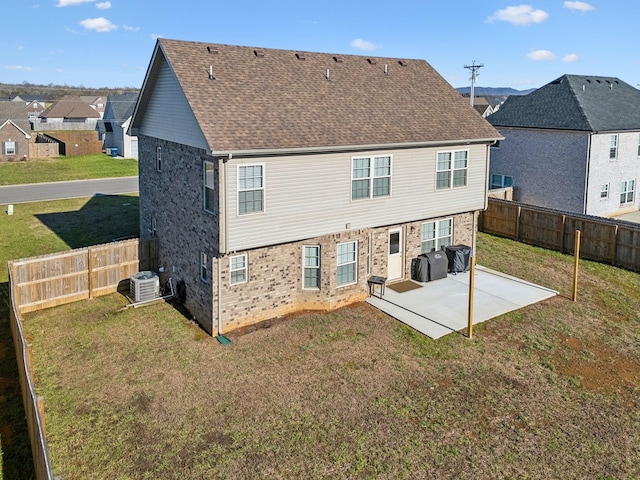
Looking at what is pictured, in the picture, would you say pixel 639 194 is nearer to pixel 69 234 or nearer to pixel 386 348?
pixel 386 348

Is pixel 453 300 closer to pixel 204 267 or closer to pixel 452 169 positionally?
pixel 452 169

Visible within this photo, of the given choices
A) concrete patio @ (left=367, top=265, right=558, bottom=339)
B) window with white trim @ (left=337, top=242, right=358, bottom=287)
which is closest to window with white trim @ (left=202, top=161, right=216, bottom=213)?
window with white trim @ (left=337, top=242, right=358, bottom=287)

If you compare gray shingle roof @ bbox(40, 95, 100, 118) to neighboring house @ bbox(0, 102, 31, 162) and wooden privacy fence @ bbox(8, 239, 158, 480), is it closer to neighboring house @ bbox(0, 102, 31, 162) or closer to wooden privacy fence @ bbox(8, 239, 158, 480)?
neighboring house @ bbox(0, 102, 31, 162)

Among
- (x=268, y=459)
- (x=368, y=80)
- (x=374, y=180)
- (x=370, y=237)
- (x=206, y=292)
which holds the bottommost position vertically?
(x=268, y=459)

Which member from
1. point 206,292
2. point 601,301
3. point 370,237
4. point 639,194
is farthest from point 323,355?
point 639,194

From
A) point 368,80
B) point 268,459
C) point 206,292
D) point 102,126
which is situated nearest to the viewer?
point 268,459

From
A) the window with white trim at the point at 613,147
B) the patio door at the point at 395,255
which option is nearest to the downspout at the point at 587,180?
the window with white trim at the point at 613,147

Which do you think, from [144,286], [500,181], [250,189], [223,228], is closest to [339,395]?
[223,228]

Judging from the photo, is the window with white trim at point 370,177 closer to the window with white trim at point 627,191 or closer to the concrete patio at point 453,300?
the concrete patio at point 453,300
